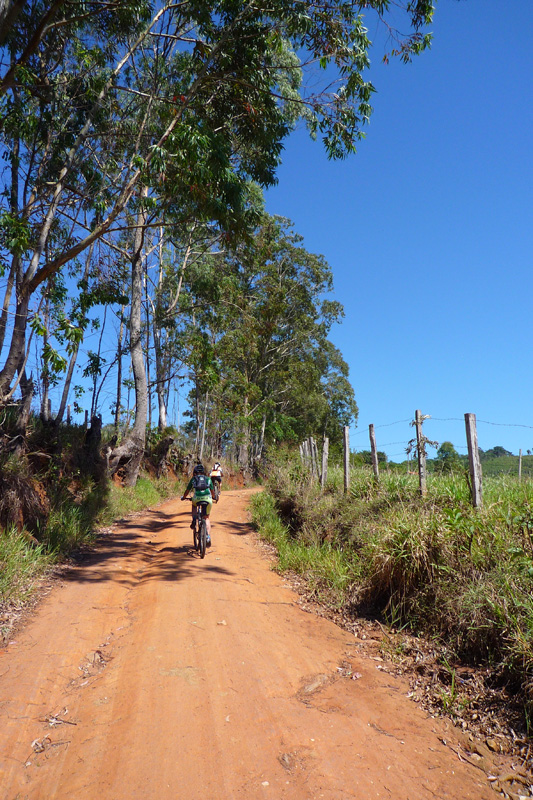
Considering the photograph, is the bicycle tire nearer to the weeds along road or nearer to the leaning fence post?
the weeds along road

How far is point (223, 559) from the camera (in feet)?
31.0

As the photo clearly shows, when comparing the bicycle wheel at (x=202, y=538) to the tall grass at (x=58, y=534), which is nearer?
the tall grass at (x=58, y=534)

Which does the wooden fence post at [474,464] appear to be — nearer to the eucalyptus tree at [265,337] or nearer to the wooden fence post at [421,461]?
the wooden fence post at [421,461]

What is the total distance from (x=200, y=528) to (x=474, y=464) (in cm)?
501

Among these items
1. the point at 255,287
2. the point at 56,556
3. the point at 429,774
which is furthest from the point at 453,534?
the point at 255,287

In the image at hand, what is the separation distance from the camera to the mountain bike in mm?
9398

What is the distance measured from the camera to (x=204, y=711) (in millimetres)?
3998

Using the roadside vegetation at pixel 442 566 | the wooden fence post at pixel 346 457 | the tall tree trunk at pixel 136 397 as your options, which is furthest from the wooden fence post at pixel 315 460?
the tall tree trunk at pixel 136 397

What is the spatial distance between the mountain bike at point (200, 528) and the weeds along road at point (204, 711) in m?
2.31

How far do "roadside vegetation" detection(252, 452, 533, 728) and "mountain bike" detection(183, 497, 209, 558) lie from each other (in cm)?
142

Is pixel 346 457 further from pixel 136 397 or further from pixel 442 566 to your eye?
pixel 136 397

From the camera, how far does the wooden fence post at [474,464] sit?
6.55 m

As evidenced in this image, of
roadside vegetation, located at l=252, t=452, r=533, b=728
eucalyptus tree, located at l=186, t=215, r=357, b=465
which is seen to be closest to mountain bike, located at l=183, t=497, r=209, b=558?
roadside vegetation, located at l=252, t=452, r=533, b=728

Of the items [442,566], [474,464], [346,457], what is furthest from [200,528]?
[474,464]
